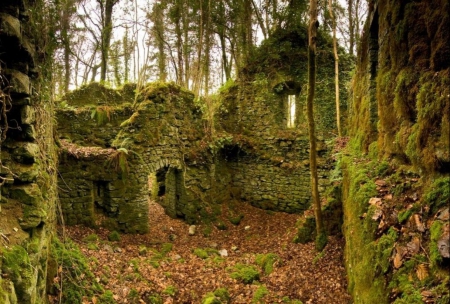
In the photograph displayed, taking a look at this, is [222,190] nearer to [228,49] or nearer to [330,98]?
[330,98]

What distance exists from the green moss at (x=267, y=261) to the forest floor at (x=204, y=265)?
0.07m

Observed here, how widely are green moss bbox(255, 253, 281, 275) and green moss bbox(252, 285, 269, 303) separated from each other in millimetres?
834

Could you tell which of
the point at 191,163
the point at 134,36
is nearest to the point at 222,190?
the point at 191,163

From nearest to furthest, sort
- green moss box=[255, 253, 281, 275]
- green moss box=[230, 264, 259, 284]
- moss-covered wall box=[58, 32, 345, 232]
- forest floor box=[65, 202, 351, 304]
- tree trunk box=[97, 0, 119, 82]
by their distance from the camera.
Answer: forest floor box=[65, 202, 351, 304] → green moss box=[230, 264, 259, 284] → green moss box=[255, 253, 281, 275] → moss-covered wall box=[58, 32, 345, 232] → tree trunk box=[97, 0, 119, 82]

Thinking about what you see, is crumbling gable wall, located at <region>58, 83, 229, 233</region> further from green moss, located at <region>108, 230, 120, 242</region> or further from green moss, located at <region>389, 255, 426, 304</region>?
green moss, located at <region>389, 255, 426, 304</region>

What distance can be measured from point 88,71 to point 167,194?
13117 millimetres

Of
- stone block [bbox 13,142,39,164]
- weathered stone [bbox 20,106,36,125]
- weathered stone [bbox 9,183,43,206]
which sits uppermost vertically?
weathered stone [bbox 20,106,36,125]

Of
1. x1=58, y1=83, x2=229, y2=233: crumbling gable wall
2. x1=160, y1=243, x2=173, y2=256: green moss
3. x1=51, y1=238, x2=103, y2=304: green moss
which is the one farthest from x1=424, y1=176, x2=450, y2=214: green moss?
x1=58, y1=83, x2=229, y2=233: crumbling gable wall

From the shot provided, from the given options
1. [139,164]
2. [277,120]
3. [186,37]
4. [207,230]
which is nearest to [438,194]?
[139,164]

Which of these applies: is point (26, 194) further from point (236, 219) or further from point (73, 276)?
point (236, 219)

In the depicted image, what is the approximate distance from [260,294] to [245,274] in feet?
3.05

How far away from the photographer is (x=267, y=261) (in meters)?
7.42

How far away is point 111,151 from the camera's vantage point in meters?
9.04

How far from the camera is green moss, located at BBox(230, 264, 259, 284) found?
22.2 ft
